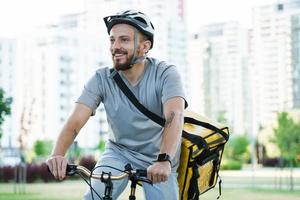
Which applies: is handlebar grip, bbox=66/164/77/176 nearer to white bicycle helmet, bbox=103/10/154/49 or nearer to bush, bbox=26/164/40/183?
white bicycle helmet, bbox=103/10/154/49

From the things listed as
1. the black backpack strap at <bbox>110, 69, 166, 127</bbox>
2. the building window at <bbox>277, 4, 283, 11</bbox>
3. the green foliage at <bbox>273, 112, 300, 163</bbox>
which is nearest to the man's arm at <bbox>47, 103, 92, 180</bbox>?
the black backpack strap at <bbox>110, 69, 166, 127</bbox>

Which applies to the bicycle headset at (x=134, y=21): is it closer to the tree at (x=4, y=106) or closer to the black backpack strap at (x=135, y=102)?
the black backpack strap at (x=135, y=102)

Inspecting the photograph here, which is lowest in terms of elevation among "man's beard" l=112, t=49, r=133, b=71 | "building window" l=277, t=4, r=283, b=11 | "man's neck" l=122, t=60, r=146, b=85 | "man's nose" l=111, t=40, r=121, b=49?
"man's neck" l=122, t=60, r=146, b=85

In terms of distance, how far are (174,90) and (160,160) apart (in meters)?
0.23

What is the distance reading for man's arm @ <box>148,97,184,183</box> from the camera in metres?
1.70

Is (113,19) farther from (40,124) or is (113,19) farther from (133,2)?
(40,124)

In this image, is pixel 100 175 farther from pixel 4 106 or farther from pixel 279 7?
pixel 279 7

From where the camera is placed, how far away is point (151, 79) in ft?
6.41

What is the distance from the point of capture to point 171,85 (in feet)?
6.31

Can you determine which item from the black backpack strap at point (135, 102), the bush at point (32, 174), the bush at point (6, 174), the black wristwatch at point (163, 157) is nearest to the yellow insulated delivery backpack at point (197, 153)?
the black backpack strap at point (135, 102)

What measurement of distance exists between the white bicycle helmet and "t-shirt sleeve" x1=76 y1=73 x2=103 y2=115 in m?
0.15

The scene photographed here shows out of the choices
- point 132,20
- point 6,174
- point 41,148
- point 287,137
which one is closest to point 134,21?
point 132,20

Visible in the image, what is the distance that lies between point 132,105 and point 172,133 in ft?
0.48

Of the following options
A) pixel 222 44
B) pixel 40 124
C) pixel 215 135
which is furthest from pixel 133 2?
pixel 215 135
